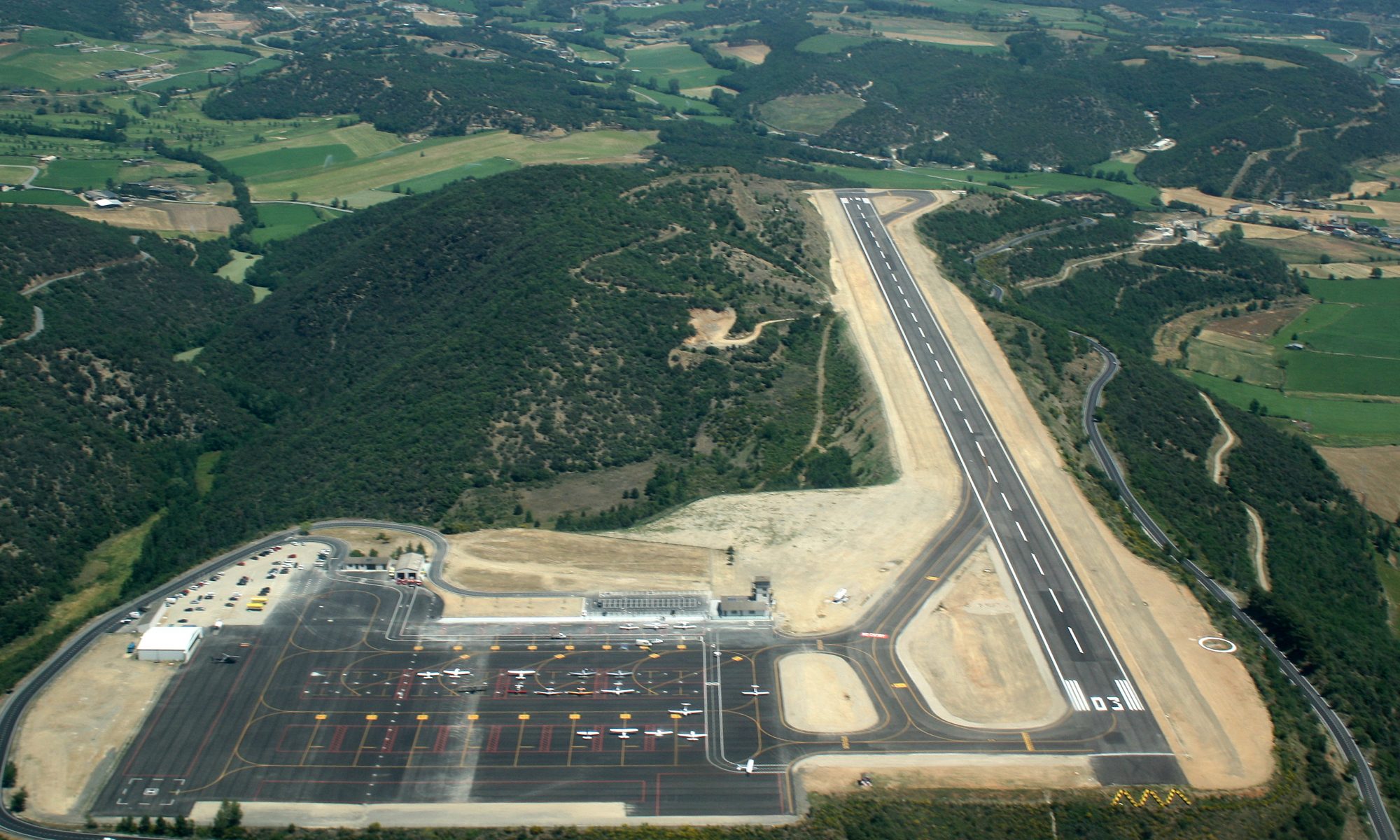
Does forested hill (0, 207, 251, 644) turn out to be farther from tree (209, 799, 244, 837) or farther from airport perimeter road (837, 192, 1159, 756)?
airport perimeter road (837, 192, 1159, 756)

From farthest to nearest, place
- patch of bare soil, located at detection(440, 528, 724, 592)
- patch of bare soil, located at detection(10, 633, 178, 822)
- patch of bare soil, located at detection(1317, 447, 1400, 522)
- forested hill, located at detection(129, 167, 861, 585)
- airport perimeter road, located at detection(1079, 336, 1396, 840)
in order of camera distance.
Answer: patch of bare soil, located at detection(1317, 447, 1400, 522)
forested hill, located at detection(129, 167, 861, 585)
patch of bare soil, located at detection(440, 528, 724, 592)
airport perimeter road, located at detection(1079, 336, 1396, 840)
patch of bare soil, located at detection(10, 633, 178, 822)

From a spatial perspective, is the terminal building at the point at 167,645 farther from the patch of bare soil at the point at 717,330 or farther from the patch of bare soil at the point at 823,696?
the patch of bare soil at the point at 717,330

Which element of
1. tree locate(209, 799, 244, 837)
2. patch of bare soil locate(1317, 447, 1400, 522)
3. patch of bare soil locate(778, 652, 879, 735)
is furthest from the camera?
patch of bare soil locate(1317, 447, 1400, 522)

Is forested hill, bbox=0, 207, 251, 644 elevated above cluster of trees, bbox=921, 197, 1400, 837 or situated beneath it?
situated beneath

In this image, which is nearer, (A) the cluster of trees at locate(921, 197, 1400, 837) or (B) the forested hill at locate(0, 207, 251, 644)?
(A) the cluster of trees at locate(921, 197, 1400, 837)

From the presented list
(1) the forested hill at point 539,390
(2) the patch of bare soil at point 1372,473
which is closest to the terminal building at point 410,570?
(1) the forested hill at point 539,390

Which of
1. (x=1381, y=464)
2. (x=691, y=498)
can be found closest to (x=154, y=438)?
(x=691, y=498)

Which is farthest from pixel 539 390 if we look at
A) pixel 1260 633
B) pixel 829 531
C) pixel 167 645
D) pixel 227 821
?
pixel 1260 633

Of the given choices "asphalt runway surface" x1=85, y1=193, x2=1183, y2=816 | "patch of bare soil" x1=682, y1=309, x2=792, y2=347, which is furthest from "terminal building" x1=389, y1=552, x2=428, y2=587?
"patch of bare soil" x1=682, y1=309, x2=792, y2=347
